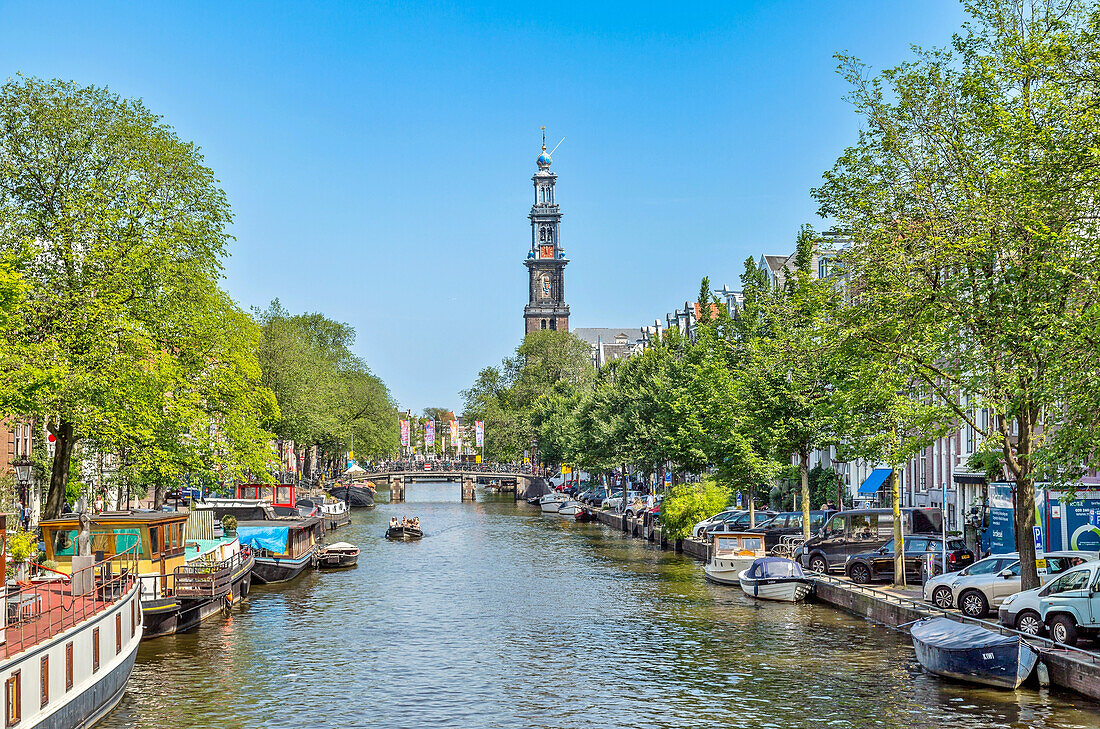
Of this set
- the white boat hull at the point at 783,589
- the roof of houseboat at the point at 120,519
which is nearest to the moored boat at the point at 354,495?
the roof of houseboat at the point at 120,519

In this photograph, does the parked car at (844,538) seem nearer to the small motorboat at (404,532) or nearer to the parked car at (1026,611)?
the parked car at (1026,611)

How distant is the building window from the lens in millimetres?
20314

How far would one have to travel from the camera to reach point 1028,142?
29562 millimetres

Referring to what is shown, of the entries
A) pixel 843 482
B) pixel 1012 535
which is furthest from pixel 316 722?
pixel 843 482

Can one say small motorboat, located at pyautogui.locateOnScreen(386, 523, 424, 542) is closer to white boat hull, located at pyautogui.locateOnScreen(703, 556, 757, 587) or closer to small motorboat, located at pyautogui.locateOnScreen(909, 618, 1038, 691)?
white boat hull, located at pyautogui.locateOnScreen(703, 556, 757, 587)

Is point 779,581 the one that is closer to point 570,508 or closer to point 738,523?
point 738,523

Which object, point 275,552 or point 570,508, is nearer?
point 275,552

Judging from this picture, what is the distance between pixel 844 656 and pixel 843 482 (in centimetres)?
4320

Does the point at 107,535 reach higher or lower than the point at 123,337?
lower

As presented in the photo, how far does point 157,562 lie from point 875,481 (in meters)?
42.6

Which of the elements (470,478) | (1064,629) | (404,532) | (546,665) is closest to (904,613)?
(1064,629)

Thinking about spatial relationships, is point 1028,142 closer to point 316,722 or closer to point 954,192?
point 954,192

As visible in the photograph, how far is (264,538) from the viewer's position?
56.7 meters

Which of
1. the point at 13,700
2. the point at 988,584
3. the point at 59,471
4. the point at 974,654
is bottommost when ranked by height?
the point at 974,654
